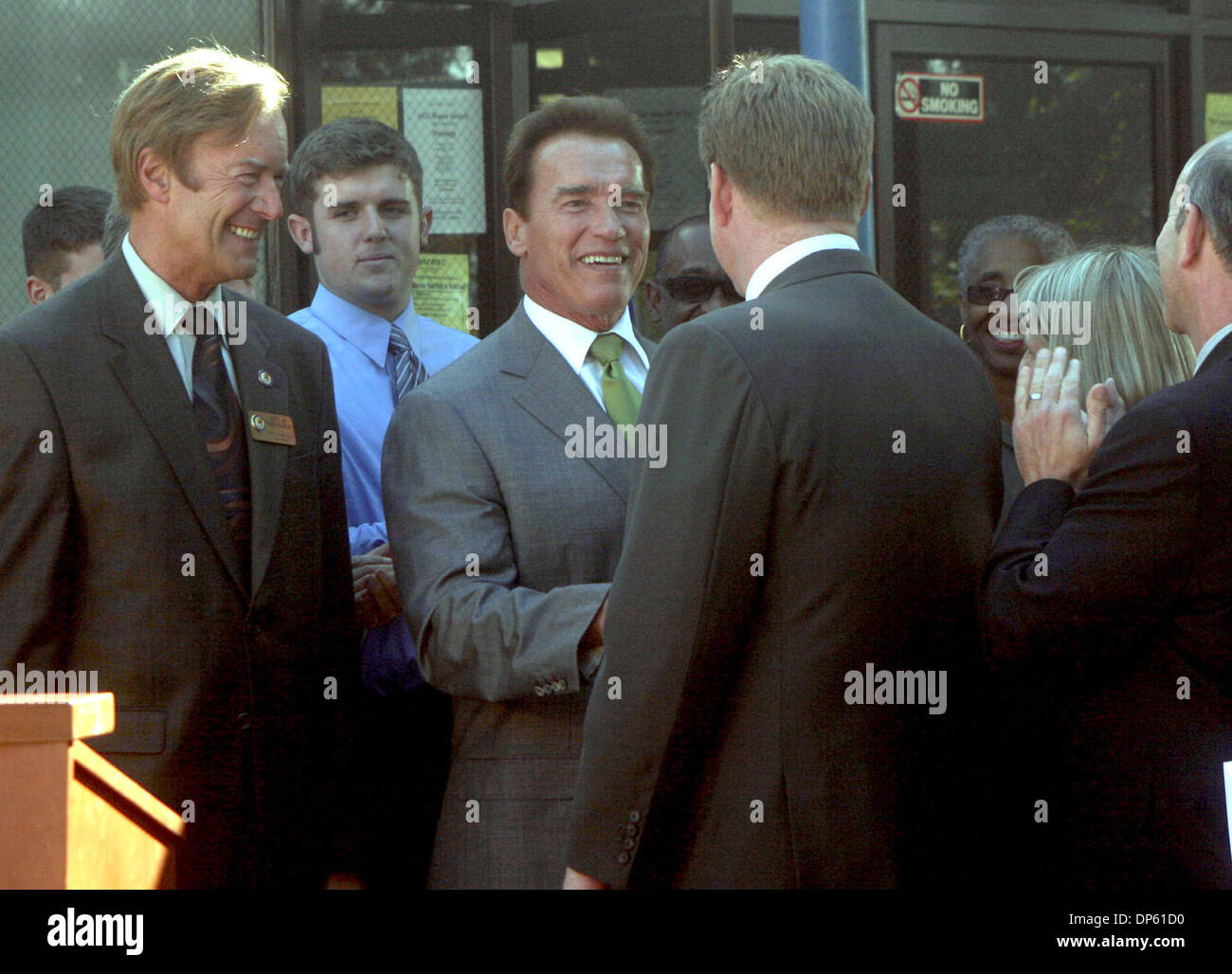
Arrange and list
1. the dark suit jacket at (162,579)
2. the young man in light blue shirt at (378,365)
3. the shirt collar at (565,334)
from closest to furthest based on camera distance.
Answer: the dark suit jacket at (162,579), the shirt collar at (565,334), the young man in light blue shirt at (378,365)

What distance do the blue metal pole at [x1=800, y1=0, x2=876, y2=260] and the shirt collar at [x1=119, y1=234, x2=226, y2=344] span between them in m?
1.85

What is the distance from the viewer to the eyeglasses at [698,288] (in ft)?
14.2

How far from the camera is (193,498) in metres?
2.95

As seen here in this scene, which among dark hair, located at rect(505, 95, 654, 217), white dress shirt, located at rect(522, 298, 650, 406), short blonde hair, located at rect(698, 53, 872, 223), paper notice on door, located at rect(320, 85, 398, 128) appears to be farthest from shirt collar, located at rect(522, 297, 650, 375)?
paper notice on door, located at rect(320, 85, 398, 128)

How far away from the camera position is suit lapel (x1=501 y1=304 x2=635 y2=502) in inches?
121

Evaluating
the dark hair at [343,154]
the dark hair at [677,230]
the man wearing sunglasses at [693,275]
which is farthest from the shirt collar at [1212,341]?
the dark hair at [343,154]

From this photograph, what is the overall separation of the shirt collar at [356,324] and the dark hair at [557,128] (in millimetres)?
750

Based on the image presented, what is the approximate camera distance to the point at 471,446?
9.98 feet

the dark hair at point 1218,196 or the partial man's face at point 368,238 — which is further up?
the partial man's face at point 368,238

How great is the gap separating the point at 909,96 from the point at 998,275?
191cm

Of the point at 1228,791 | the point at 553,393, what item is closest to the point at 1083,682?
the point at 1228,791

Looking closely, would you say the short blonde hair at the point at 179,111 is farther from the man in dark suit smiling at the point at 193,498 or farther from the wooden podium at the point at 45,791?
the wooden podium at the point at 45,791
